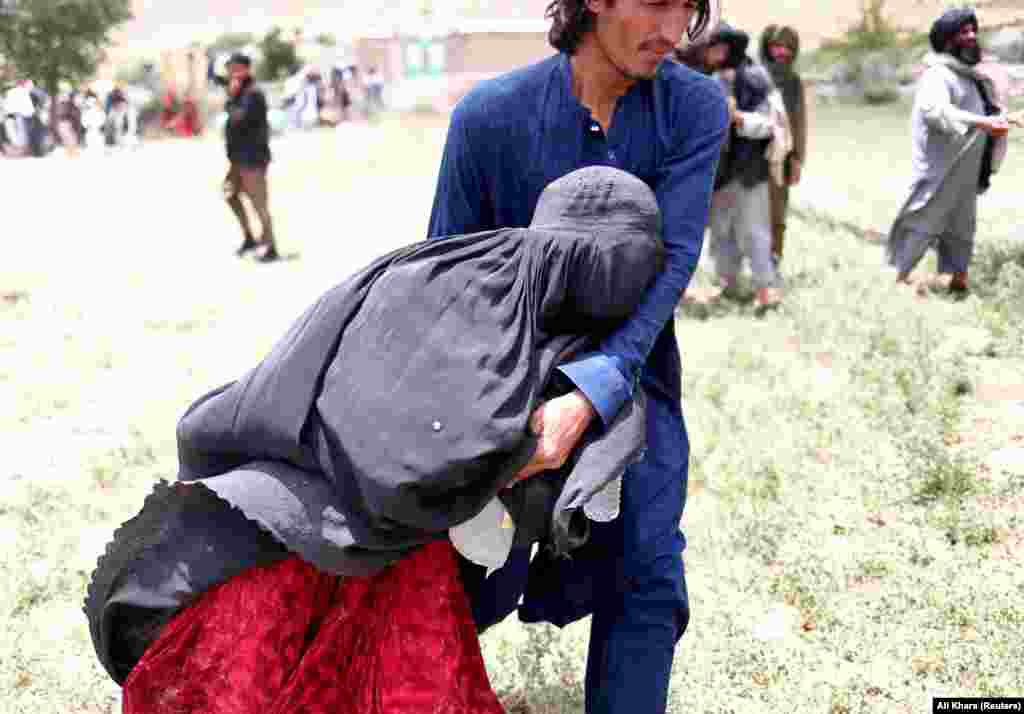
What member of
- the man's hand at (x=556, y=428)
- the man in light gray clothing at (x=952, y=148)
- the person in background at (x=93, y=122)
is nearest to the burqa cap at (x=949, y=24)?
the man in light gray clothing at (x=952, y=148)

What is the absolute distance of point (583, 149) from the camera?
7.62ft

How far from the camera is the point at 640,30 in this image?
2.20 metres

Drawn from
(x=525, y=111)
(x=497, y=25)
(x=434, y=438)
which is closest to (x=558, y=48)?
(x=525, y=111)

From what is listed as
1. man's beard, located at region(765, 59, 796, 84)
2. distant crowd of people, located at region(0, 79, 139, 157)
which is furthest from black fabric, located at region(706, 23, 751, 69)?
distant crowd of people, located at region(0, 79, 139, 157)

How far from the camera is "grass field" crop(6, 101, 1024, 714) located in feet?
11.1

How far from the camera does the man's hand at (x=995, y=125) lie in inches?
297

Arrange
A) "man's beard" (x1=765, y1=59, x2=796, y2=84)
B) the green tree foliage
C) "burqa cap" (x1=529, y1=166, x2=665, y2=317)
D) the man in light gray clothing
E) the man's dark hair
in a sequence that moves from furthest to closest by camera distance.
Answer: the green tree foliage, "man's beard" (x1=765, y1=59, x2=796, y2=84), the man in light gray clothing, the man's dark hair, "burqa cap" (x1=529, y1=166, x2=665, y2=317)

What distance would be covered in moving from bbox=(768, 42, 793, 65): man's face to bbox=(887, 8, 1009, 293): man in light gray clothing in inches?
49.0

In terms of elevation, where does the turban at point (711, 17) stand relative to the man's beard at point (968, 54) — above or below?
above

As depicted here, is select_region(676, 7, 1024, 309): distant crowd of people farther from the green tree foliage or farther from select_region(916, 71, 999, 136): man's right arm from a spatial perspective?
the green tree foliage

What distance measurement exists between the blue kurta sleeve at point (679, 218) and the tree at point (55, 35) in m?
9.90

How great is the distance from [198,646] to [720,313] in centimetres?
630

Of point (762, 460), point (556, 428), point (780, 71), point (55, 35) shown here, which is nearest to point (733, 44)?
point (780, 71)

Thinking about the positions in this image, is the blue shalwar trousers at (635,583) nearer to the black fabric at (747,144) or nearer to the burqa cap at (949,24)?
the black fabric at (747,144)
